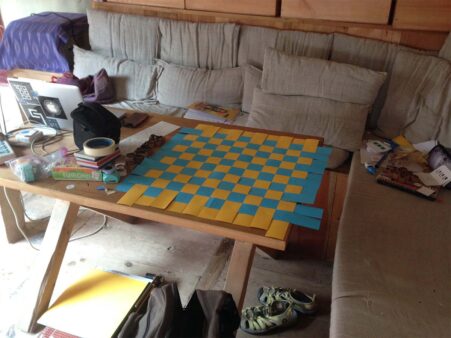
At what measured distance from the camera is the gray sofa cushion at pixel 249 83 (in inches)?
90.0

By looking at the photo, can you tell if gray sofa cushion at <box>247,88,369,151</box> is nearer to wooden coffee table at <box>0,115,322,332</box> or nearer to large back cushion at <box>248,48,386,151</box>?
large back cushion at <box>248,48,386,151</box>

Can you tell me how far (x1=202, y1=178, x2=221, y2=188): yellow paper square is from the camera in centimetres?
127

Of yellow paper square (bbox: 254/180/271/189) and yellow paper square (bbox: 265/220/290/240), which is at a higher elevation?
yellow paper square (bbox: 265/220/290/240)

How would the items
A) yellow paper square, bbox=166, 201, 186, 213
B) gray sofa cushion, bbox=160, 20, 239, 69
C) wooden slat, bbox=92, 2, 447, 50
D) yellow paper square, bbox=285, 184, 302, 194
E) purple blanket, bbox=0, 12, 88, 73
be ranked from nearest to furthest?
yellow paper square, bbox=166, 201, 186, 213
yellow paper square, bbox=285, 184, 302, 194
wooden slat, bbox=92, 2, 447, 50
gray sofa cushion, bbox=160, 20, 239, 69
purple blanket, bbox=0, 12, 88, 73

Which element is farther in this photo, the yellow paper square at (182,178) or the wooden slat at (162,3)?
the wooden slat at (162,3)

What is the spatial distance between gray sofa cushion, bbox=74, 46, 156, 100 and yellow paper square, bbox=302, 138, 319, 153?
4.43 feet

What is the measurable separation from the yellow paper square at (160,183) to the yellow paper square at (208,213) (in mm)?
185

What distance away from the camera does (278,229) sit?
1073mm

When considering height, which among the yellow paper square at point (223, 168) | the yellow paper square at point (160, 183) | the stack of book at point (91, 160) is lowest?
the yellow paper square at point (223, 168)

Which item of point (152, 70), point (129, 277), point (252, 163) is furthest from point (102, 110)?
point (152, 70)

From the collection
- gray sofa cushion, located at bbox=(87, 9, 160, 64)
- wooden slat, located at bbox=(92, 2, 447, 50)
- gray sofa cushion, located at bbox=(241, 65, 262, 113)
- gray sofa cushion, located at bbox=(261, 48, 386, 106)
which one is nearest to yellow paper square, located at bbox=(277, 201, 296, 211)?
gray sofa cushion, located at bbox=(261, 48, 386, 106)

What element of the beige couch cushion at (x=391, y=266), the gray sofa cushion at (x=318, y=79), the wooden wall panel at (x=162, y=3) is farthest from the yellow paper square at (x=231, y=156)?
the wooden wall panel at (x=162, y=3)

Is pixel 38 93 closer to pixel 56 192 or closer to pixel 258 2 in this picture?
→ pixel 56 192

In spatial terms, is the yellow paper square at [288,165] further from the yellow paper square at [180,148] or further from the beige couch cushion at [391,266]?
the yellow paper square at [180,148]
